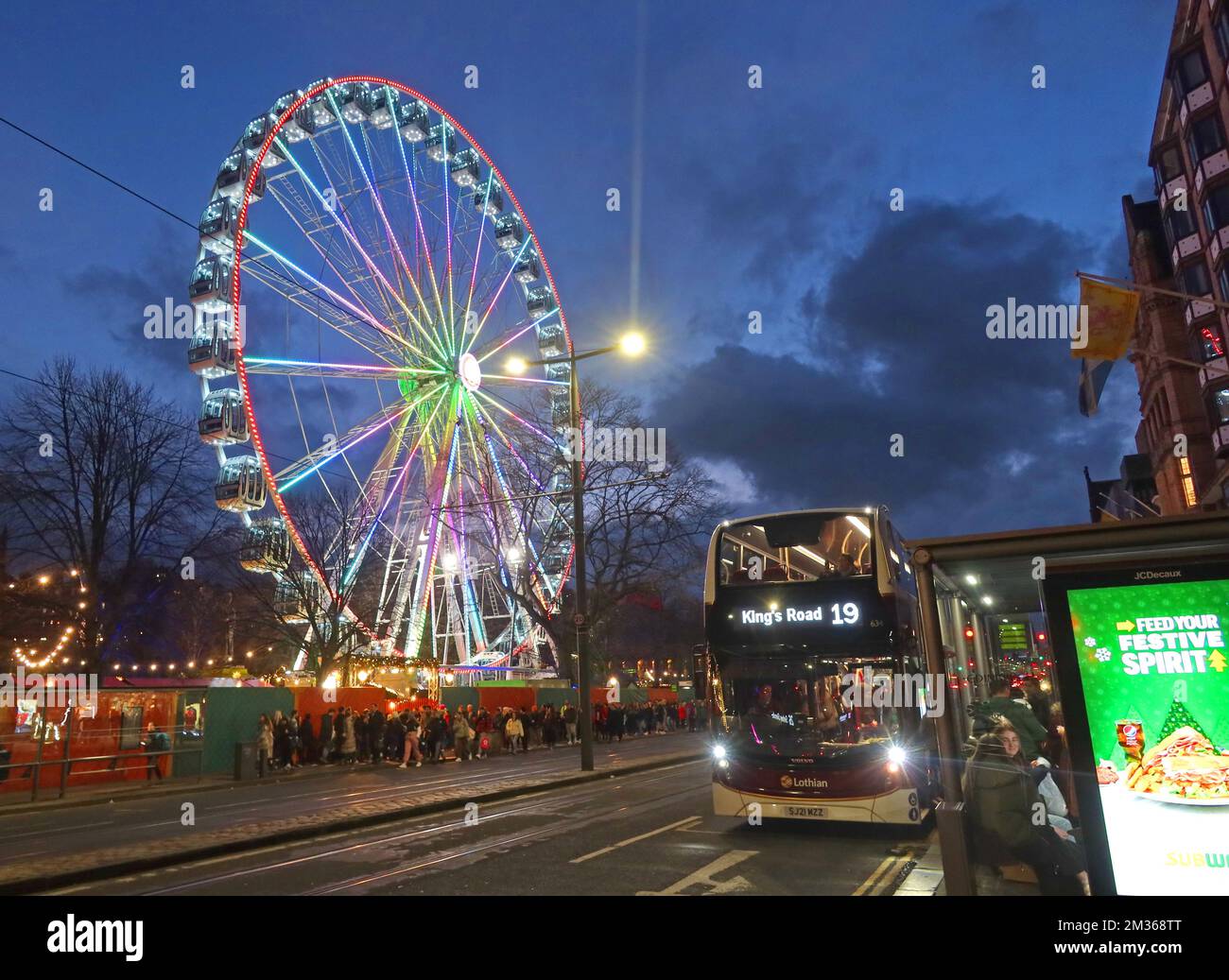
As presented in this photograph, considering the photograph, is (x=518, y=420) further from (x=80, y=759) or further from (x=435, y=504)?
(x=80, y=759)

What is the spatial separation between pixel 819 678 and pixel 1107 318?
9.07 m

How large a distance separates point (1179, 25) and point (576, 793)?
39342mm

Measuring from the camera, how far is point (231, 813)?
14.9 m

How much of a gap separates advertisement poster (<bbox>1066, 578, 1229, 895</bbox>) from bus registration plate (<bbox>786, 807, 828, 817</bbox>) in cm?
553

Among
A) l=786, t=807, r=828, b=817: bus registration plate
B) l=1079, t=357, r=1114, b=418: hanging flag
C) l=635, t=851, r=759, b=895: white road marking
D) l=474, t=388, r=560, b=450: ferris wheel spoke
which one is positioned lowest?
l=635, t=851, r=759, b=895: white road marking

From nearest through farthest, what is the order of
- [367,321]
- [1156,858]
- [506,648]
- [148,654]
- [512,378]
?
[1156,858]
[367,321]
[512,378]
[148,654]
[506,648]

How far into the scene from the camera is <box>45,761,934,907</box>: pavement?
8359 millimetres

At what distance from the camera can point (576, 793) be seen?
1695 centimetres

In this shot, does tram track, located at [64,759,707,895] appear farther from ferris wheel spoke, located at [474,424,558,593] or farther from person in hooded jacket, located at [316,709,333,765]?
ferris wheel spoke, located at [474,424,558,593]

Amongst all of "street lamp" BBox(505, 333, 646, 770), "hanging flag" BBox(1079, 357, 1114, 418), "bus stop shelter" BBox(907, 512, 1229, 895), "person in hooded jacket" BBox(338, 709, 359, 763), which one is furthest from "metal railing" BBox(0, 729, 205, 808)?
"hanging flag" BBox(1079, 357, 1114, 418)

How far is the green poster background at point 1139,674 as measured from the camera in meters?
5.37

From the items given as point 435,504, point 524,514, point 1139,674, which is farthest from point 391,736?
point 1139,674
